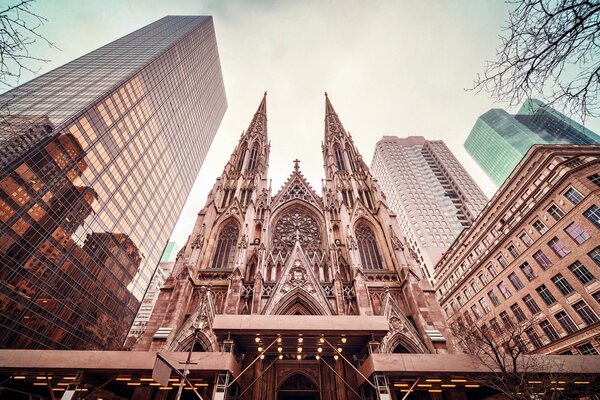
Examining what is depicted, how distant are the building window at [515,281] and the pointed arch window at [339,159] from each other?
22.3 meters

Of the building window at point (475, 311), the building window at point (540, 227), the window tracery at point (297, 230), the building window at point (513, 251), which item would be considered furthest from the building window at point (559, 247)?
the window tracery at point (297, 230)

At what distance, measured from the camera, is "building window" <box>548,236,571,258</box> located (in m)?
22.0

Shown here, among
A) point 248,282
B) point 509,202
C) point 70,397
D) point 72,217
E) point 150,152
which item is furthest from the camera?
point 150,152

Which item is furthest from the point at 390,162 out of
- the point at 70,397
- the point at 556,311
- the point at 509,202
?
the point at 70,397

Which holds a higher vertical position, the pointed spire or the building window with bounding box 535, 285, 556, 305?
the pointed spire

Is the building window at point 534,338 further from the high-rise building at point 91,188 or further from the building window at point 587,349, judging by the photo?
the high-rise building at point 91,188

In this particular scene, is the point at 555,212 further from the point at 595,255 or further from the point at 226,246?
the point at 226,246

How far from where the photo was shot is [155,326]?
607 inches

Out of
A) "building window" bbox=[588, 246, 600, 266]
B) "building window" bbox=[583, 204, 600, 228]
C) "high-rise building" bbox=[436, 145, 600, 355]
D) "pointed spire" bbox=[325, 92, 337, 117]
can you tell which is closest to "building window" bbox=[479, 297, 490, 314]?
"high-rise building" bbox=[436, 145, 600, 355]

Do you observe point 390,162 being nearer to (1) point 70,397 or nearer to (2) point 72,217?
(2) point 72,217

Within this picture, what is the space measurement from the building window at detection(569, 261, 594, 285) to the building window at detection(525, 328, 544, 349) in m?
7.48

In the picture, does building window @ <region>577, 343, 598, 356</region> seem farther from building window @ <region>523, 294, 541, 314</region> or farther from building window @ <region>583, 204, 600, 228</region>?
building window @ <region>583, 204, 600, 228</region>

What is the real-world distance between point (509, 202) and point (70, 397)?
42.1 m

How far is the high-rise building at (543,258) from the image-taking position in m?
20.2
